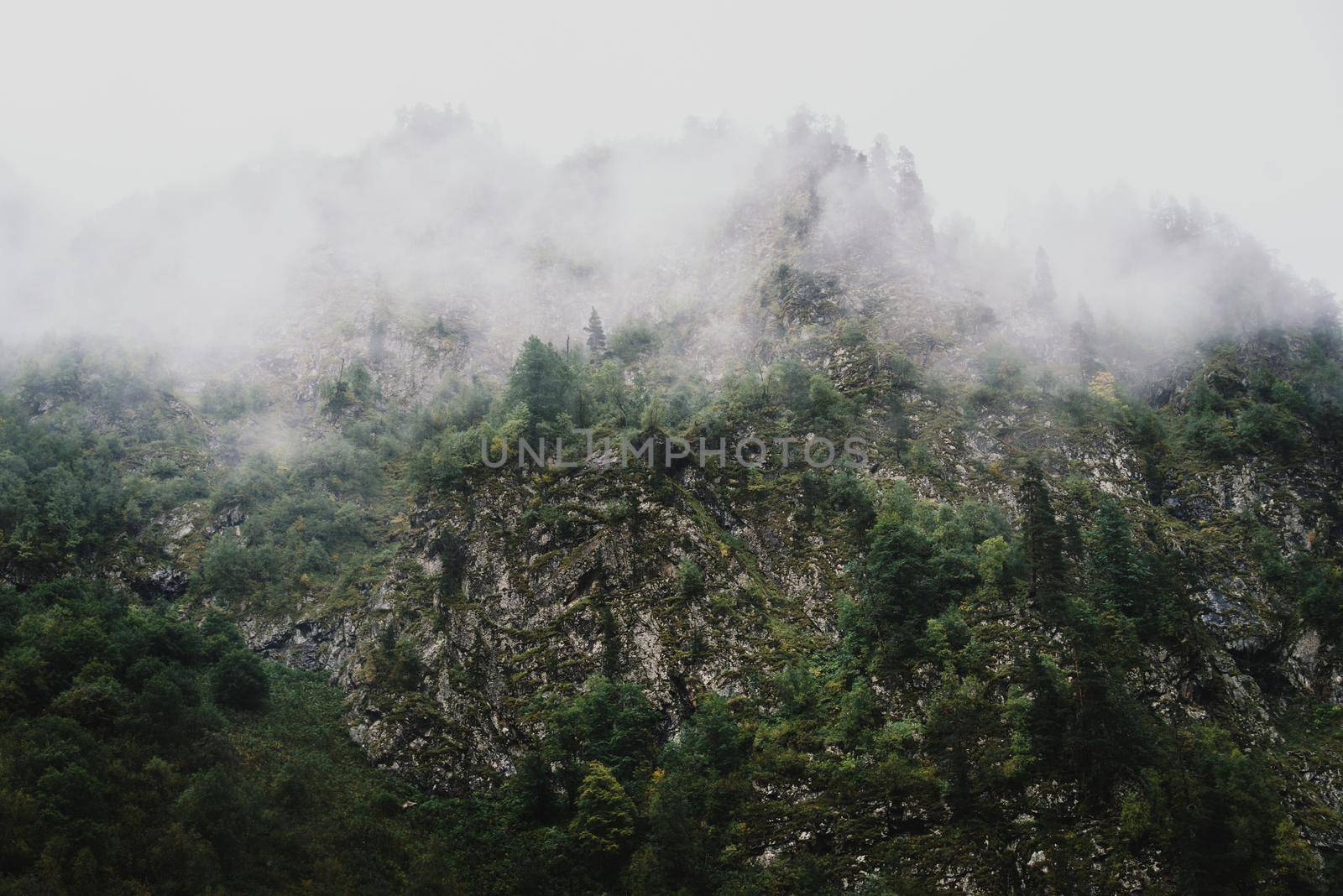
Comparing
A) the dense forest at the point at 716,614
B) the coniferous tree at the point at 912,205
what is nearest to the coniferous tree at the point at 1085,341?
the dense forest at the point at 716,614

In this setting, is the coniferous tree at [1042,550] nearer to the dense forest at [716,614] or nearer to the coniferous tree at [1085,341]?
the dense forest at [716,614]

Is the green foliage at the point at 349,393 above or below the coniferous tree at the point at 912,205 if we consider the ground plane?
below

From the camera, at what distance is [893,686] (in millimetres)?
44125

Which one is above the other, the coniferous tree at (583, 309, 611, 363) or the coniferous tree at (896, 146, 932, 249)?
the coniferous tree at (896, 146, 932, 249)

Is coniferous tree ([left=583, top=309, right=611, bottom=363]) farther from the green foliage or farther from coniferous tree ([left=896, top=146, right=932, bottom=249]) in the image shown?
coniferous tree ([left=896, top=146, right=932, bottom=249])

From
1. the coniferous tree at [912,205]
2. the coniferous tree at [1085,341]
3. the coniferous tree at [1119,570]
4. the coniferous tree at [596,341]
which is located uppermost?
the coniferous tree at [912,205]

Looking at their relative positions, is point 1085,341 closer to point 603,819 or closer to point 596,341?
point 596,341

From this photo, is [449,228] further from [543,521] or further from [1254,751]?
[1254,751]

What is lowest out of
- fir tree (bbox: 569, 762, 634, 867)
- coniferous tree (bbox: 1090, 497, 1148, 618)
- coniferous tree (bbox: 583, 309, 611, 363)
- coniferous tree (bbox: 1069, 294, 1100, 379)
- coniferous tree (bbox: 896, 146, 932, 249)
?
fir tree (bbox: 569, 762, 634, 867)

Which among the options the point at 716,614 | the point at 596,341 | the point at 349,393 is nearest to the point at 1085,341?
the point at 716,614

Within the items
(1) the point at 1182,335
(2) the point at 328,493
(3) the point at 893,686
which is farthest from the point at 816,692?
(1) the point at 1182,335

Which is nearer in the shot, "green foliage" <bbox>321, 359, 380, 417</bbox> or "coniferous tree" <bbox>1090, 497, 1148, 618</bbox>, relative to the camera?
"coniferous tree" <bbox>1090, 497, 1148, 618</bbox>

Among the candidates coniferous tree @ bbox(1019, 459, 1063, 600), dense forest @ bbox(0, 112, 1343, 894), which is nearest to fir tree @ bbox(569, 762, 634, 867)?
dense forest @ bbox(0, 112, 1343, 894)

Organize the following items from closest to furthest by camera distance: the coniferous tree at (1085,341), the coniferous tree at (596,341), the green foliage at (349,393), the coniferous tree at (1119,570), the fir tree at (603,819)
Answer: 1. the fir tree at (603,819)
2. the coniferous tree at (1119,570)
3. the coniferous tree at (1085,341)
4. the green foliage at (349,393)
5. the coniferous tree at (596,341)
